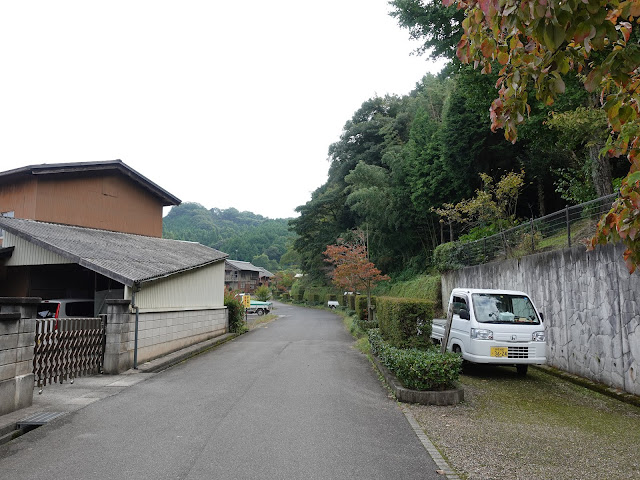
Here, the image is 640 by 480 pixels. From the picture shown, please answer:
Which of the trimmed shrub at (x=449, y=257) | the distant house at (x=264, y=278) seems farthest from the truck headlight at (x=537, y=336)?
the distant house at (x=264, y=278)

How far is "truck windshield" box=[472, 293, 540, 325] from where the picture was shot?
8672mm

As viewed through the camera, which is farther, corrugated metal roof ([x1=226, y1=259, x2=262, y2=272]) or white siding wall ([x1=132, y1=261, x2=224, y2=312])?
corrugated metal roof ([x1=226, y1=259, x2=262, y2=272])

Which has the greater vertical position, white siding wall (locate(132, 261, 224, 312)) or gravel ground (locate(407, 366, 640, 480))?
white siding wall (locate(132, 261, 224, 312))

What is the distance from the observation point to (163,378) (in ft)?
29.0

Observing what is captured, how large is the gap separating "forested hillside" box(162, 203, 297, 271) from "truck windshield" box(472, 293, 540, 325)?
60.9 meters

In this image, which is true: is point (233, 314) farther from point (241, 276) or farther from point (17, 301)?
point (241, 276)

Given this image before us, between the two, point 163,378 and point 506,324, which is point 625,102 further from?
point 163,378

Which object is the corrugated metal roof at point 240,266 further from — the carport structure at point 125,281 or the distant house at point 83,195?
the carport structure at point 125,281

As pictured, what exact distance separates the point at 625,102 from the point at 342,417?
15.9 ft

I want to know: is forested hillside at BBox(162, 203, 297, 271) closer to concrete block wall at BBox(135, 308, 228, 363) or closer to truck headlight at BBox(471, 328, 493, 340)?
concrete block wall at BBox(135, 308, 228, 363)

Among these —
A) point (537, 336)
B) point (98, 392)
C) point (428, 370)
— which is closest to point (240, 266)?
point (98, 392)

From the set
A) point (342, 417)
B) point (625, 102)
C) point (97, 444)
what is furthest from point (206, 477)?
point (625, 102)

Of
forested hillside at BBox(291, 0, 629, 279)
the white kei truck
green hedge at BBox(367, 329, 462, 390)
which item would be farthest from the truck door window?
forested hillside at BBox(291, 0, 629, 279)

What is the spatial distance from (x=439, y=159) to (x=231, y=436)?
2093 centimetres
